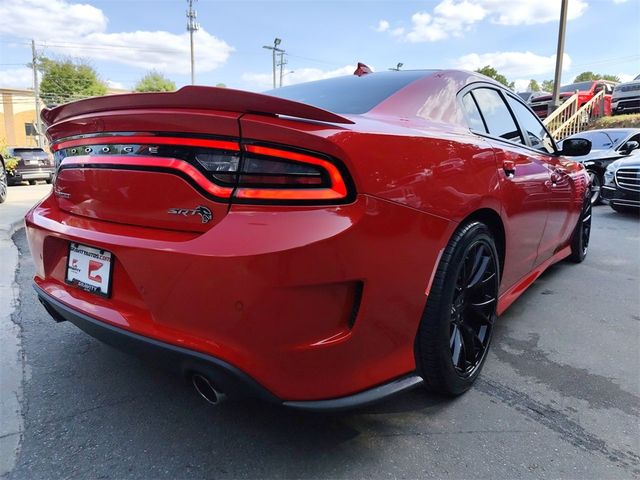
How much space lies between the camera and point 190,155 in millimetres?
1510

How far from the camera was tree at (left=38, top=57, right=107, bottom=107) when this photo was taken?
4503 cm

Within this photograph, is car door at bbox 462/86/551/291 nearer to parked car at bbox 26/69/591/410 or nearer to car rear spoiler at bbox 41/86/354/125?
parked car at bbox 26/69/591/410

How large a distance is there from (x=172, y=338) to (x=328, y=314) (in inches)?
20.2

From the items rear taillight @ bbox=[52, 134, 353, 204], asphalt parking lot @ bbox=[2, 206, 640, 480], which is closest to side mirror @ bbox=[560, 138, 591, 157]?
asphalt parking lot @ bbox=[2, 206, 640, 480]

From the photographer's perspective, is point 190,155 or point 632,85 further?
point 632,85

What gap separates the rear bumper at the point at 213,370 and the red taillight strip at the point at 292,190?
0.52 metres

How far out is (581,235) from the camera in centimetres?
448

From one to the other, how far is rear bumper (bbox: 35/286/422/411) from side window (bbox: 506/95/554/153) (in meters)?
2.10

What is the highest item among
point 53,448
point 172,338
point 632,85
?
point 632,85

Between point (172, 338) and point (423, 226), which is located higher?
point (423, 226)

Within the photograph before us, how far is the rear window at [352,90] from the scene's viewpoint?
2.10 m

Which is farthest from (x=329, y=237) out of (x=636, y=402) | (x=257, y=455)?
(x=636, y=402)

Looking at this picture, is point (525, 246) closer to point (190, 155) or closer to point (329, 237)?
point (329, 237)

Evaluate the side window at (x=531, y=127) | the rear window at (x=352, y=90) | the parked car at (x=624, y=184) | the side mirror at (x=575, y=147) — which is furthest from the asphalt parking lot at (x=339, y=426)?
the parked car at (x=624, y=184)
